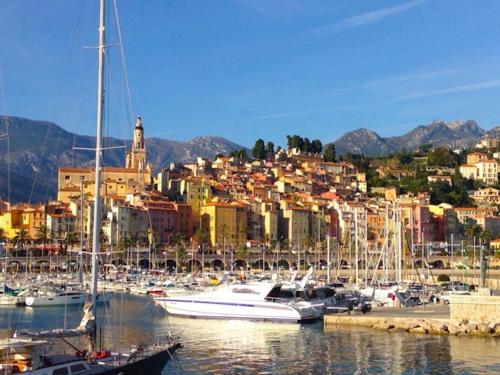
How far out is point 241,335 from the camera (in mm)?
33031

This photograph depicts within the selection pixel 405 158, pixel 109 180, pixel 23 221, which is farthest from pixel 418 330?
pixel 405 158

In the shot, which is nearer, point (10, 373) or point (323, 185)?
point (10, 373)

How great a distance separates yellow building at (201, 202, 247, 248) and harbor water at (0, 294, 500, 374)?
6493cm

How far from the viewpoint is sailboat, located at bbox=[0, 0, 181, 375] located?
17.9m

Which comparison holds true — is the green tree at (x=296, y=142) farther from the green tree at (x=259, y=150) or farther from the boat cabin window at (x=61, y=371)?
the boat cabin window at (x=61, y=371)

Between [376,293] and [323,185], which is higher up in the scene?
[323,185]

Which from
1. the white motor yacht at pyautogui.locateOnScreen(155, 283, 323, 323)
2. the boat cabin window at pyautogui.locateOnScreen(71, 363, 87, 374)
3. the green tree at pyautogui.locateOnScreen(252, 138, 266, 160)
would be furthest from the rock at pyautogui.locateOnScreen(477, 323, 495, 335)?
the green tree at pyautogui.locateOnScreen(252, 138, 266, 160)

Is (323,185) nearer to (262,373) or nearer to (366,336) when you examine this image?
(366,336)

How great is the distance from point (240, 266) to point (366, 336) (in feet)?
227

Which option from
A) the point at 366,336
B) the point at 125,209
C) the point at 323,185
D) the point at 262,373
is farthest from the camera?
the point at 323,185

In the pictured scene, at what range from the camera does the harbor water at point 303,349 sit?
24.4 metres

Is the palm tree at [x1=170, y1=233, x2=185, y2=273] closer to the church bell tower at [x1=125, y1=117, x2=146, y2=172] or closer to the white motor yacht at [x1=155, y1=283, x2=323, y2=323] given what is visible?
the church bell tower at [x1=125, y1=117, x2=146, y2=172]

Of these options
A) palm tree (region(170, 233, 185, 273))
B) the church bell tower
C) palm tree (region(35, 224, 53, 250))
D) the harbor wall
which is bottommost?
the harbor wall

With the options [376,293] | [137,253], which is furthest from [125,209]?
[376,293]
